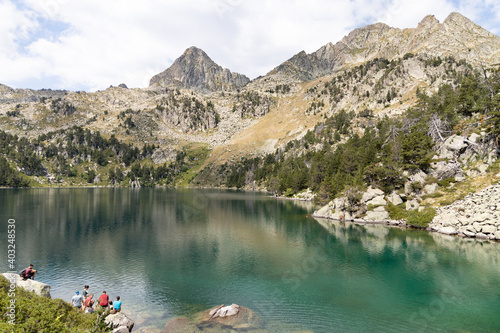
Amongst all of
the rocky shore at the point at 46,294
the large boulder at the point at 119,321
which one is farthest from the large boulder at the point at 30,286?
the large boulder at the point at 119,321

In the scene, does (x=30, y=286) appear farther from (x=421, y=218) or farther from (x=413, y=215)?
(x=413, y=215)

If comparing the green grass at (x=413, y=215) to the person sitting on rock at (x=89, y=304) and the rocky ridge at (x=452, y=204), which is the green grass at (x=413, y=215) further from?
the person sitting on rock at (x=89, y=304)

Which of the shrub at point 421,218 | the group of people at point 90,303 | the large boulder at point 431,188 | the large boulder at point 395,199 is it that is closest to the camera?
the group of people at point 90,303

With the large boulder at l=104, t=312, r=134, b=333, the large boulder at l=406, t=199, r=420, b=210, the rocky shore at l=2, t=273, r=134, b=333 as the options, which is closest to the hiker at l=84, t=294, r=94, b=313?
the rocky shore at l=2, t=273, r=134, b=333

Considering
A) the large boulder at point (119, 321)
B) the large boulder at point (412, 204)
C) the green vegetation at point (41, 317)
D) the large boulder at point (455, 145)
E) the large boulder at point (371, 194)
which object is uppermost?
the large boulder at point (455, 145)

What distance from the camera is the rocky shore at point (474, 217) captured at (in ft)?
185

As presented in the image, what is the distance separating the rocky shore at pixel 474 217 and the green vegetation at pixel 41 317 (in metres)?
71.8

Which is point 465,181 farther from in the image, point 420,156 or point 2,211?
point 2,211

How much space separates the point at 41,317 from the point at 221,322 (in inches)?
579

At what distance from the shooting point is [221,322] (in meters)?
25.4

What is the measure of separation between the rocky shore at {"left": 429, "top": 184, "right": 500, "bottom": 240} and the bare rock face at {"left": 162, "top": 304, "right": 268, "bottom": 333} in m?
58.1

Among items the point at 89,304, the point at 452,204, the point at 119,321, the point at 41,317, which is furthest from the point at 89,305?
the point at 452,204

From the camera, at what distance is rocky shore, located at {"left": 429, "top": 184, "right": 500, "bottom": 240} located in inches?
2217

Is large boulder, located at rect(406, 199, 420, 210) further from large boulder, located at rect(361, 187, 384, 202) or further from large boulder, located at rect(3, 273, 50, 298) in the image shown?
large boulder, located at rect(3, 273, 50, 298)
